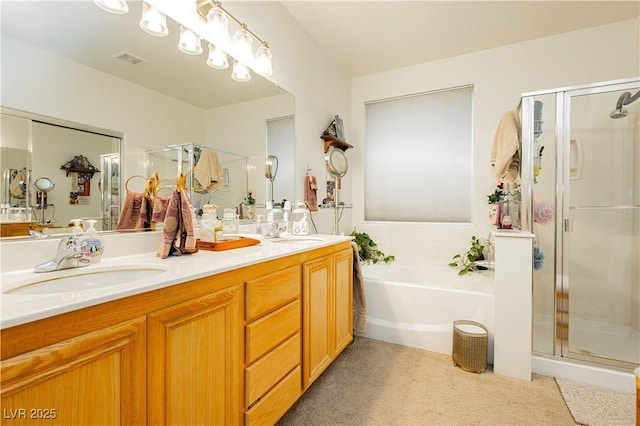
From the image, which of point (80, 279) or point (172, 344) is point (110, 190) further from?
point (172, 344)

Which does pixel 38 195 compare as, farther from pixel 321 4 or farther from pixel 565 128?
pixel 565 128

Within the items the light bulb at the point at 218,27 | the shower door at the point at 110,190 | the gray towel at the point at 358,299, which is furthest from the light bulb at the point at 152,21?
the gray towel at the point at 358,299

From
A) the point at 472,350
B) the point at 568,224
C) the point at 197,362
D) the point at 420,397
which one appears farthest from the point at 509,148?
the point at 197,362

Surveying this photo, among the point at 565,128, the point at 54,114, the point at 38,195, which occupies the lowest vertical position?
the point at 38,195

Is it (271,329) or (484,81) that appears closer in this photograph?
(271,329)

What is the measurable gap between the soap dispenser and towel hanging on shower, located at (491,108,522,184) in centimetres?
244

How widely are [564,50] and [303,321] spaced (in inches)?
127

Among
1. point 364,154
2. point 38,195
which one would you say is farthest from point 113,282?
point 364,154

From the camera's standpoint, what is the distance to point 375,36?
8.64 ft

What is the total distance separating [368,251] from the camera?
3.20 metres

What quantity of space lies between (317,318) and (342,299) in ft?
1.13

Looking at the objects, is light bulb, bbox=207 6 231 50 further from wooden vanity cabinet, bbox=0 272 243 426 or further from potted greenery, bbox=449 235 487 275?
potted greenery, bbox=449 235 487 275

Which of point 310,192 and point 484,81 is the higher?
point 484,81

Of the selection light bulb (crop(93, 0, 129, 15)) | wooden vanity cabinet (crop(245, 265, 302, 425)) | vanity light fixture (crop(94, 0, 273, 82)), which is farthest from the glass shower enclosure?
light bulb (crop(93, 0, 129, 15))
